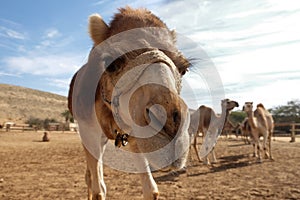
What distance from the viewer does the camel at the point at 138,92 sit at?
80.8 inches

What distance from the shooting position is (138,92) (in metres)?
2.28

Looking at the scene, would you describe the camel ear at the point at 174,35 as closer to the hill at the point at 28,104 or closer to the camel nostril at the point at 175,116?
the camel nostril at the point at 175,116

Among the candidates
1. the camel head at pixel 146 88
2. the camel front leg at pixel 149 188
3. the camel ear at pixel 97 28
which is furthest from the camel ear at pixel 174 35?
the camel front leg at pixel 149 188

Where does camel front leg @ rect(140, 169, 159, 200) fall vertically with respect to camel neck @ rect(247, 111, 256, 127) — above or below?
below

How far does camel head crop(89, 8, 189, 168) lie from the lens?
203 centimetres

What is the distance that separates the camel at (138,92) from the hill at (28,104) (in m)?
76.4

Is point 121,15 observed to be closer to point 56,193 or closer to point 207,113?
point 56,193

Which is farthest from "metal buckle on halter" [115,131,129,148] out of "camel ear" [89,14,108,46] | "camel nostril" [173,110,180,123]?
"camel ear" [89,14,108,46]

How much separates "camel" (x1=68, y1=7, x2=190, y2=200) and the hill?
251ft

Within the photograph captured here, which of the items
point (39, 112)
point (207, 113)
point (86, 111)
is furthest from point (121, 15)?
point (39, 112)

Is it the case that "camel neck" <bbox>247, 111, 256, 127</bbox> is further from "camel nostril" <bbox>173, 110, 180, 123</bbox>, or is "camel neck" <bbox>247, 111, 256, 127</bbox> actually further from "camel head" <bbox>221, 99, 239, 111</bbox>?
"camel nostril" <bbox>173, 110, 180, 123</bbox>

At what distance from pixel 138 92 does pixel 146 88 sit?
12 cm

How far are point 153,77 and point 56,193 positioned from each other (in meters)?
5.37

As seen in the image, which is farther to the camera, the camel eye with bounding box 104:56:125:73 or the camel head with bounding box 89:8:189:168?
the camel eye with bounding box 104:56:125:73
